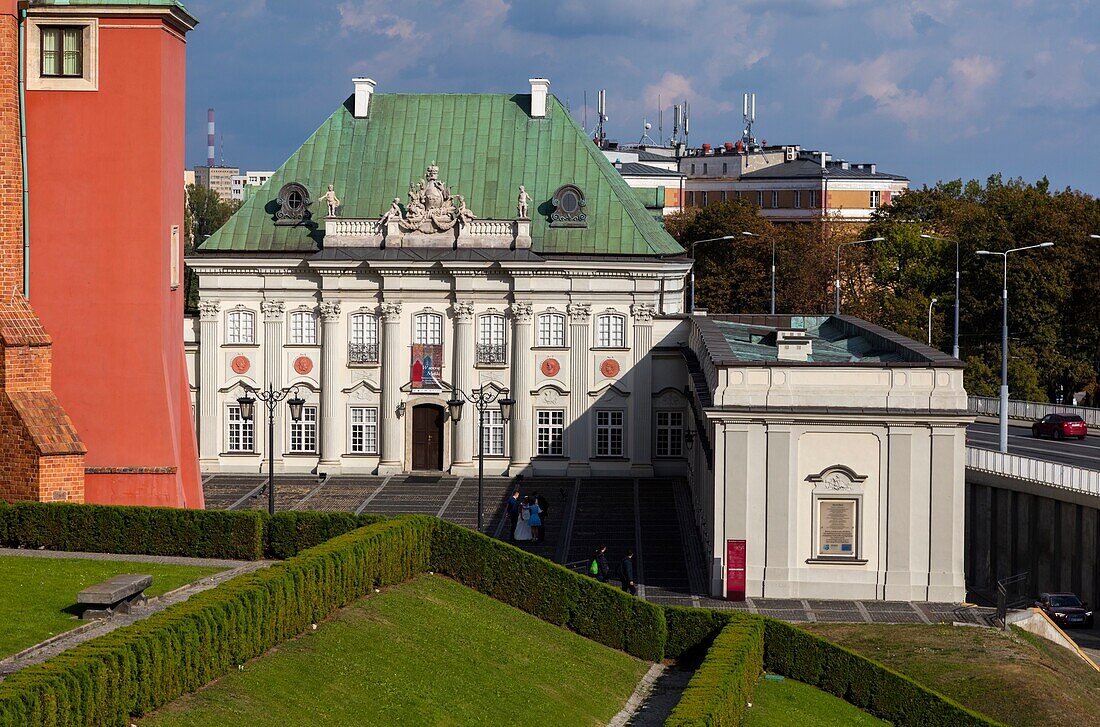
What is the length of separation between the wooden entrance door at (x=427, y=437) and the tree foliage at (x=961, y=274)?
3474cm

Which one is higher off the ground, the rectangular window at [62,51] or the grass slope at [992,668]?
the rectangular window at [62,51]

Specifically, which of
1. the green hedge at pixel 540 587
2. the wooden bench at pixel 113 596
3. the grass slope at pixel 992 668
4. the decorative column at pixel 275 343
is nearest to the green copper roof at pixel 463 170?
the decorative column at pixel 275 343

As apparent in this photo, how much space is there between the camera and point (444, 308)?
250 feet

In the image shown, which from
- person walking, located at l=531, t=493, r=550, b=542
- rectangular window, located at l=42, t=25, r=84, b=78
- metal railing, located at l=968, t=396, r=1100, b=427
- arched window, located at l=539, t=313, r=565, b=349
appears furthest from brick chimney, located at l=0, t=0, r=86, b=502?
metal railing, located at l=968, t=396, r=1100, b=427

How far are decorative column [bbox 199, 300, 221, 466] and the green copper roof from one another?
3.45 meters

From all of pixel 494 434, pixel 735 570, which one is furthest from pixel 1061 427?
pixel 735 570

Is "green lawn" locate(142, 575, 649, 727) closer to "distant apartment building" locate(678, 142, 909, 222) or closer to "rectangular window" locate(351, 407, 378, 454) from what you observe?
"rectangular window" locate(351, 407, 378, 454)

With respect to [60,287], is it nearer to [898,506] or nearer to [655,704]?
[655,704]

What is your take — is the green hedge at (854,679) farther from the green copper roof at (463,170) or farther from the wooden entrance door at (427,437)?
the green copper roof at (463,170)

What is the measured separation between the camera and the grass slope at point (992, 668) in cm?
4059

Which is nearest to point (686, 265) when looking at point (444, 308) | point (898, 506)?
point (444, 308)

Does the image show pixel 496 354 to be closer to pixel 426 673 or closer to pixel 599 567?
pixel 599 567

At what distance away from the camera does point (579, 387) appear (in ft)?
248

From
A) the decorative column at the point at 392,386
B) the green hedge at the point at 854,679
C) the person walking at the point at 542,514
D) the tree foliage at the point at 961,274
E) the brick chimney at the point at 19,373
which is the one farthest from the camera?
the tree foliage at the point at 961,274
